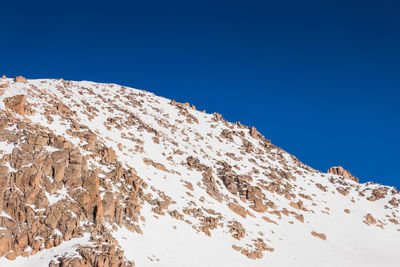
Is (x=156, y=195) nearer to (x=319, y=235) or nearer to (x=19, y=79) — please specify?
(x=319, y=235)

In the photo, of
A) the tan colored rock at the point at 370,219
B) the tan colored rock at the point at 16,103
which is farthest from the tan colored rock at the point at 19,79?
the tan colored rock at the point at 370,219

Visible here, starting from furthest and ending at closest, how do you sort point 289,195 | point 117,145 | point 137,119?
point 137,119
point 289,195
point 117,145

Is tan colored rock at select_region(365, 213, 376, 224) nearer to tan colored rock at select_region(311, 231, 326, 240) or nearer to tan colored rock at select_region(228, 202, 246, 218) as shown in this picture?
tan colored rock at select_region(311, 231, 326, 240)

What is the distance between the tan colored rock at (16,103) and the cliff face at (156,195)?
0.22 m

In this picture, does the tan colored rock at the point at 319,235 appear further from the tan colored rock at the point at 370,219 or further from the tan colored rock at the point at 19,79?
the tan colored rock at the point at 19,79

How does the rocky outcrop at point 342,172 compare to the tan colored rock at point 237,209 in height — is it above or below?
above

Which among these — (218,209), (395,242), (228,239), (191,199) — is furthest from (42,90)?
(395,242)

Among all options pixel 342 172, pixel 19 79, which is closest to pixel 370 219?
pixel 342 172

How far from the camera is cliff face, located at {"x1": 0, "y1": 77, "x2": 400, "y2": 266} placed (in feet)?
119

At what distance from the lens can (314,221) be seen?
2744 inches

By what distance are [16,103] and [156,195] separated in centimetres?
2543

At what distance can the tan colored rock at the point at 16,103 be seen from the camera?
51.2 meters

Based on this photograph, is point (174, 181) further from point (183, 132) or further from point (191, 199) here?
point (183, 132)

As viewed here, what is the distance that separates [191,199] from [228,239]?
9.43 m
